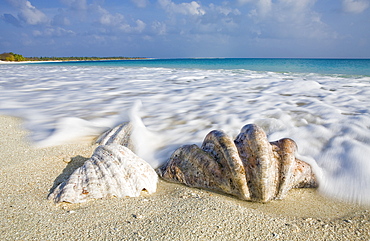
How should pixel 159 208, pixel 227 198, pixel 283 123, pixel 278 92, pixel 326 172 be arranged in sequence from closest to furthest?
pixel 159 208 → pixel 227 198 → pixel 326 172 → pixel 283 123 → pixel 278 92

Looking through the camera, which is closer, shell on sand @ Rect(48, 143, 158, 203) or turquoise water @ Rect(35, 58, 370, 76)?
shell on sand @ Rect(48, 143, 158, 203)

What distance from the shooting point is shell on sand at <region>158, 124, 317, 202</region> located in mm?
2139

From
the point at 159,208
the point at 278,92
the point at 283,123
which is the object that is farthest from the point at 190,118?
the point at 278,92

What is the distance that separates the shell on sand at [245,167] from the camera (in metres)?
2.14

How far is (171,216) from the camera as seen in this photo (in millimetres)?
1853

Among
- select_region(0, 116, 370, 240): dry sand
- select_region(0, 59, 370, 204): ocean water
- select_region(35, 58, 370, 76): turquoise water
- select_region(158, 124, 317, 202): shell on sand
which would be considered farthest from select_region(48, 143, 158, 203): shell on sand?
select_region(35, 58, 370, 76): turquoise water

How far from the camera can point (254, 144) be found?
7.30 ft

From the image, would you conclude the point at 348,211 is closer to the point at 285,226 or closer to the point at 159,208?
the point at 285,226

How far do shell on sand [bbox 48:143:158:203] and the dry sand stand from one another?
70 millimetres

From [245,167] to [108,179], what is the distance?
1135 millimetres

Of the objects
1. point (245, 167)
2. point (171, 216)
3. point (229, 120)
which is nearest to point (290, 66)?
point (229, 120)

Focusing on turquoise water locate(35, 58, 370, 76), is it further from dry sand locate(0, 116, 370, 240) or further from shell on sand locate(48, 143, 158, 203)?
shell on sand locate(48, 143, 158, 203)

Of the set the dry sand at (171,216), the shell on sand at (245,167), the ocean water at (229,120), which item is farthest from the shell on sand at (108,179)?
the ocean water at (229,120)

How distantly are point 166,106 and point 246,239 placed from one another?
4.28 m
